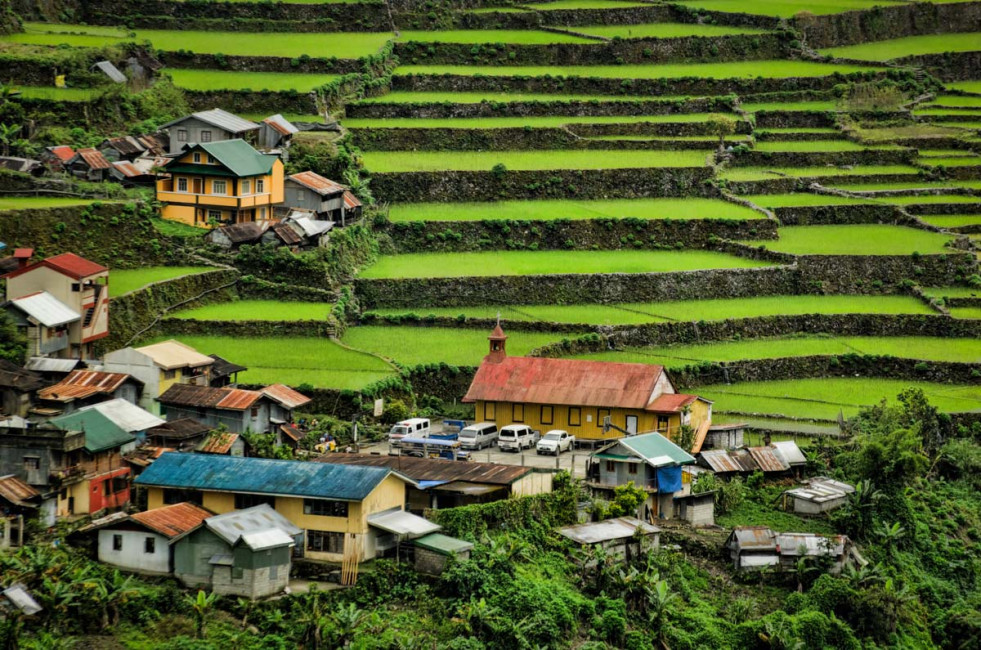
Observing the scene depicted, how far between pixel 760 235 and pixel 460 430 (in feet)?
63.8

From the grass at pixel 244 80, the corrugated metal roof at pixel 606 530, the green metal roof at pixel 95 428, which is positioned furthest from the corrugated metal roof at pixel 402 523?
the grass at pixel 244 80

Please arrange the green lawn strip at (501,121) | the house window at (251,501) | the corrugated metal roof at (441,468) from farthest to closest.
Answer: the green lawn strip at (501,121) → the corrugated metal roof at (441,468) → the house window at (251,501)

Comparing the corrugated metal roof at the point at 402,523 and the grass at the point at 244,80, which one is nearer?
the corrugated metal roof at the point at 402,523

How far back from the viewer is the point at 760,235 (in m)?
66.3

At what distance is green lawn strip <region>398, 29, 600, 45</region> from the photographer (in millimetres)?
79812

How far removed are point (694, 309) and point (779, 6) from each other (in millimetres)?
35342

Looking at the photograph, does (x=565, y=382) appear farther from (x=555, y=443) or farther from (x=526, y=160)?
(x=526, y=160)

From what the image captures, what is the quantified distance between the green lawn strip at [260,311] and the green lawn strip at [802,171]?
21041mm

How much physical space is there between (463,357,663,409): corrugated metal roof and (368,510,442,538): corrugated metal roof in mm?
10731

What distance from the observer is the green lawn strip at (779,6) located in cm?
8844

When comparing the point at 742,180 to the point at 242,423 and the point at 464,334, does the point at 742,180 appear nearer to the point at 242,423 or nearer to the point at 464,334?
the point at 464,334

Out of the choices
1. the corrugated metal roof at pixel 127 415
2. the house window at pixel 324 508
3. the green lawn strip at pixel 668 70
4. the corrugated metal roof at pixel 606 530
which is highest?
the green lawn strip at pixel 668 70

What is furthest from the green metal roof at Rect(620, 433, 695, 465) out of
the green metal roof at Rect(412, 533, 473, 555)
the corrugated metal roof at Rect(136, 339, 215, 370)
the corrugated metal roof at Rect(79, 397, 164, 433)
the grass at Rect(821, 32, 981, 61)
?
the grass at Rect(821, 32, 981, 61)

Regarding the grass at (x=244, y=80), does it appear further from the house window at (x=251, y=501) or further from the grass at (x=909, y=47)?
the house window at (x=251, y=501)
